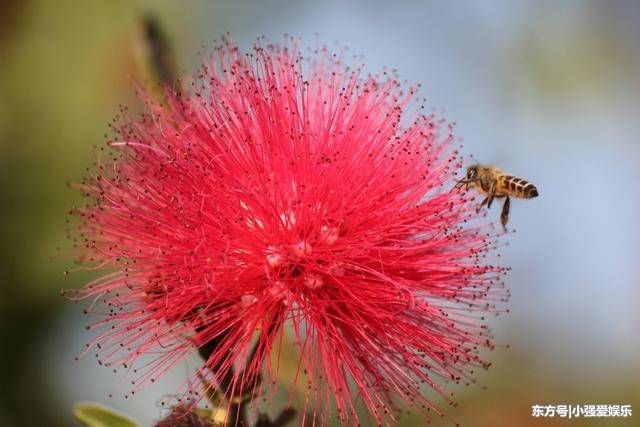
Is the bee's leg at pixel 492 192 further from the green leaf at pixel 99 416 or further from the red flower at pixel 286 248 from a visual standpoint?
the green leaf at pixel 99 416

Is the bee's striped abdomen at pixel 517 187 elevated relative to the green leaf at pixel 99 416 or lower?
elevated

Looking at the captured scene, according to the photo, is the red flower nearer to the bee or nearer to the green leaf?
the green leaf

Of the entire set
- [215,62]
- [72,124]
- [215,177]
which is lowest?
[215,177]

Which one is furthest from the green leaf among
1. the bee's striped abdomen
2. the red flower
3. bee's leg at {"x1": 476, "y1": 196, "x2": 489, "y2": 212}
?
the bee's striped abdomen

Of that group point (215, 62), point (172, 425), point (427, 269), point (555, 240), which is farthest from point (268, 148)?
point (555, 240)

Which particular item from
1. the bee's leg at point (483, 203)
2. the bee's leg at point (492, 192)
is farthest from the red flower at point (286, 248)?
the bee's leg at point (492, 192)

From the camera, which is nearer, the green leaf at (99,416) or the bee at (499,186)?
the green leaf at (99,416)

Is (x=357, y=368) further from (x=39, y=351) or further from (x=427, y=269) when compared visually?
(x=39, y=351)
